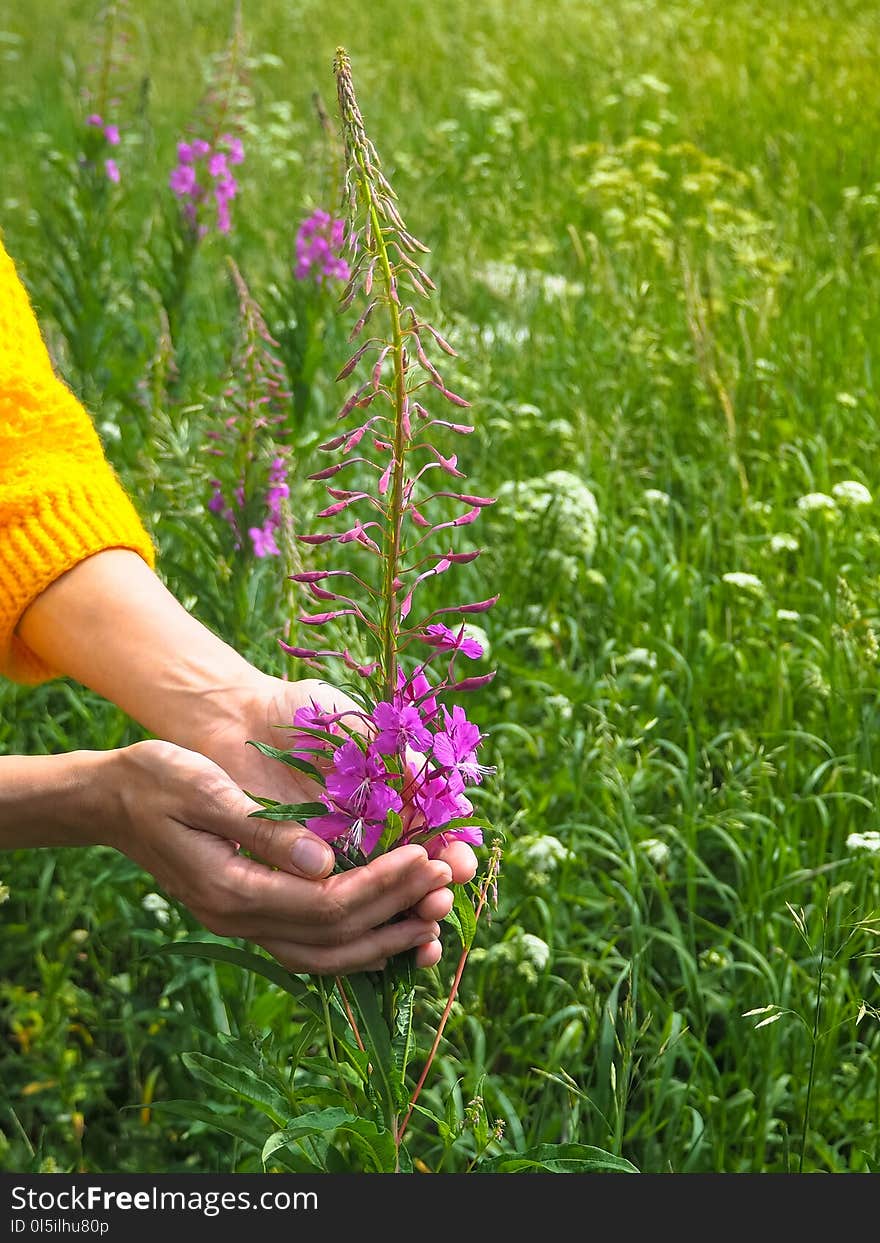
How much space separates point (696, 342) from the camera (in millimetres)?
3227

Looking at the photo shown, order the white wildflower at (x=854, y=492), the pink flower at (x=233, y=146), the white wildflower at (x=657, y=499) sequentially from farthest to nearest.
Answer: the pink flower at (x=233, y=146), the white wildflower at (x=657, y=499), the white wildflower at (x=854, y=492)

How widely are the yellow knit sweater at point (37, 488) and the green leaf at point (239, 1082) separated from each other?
0.72m

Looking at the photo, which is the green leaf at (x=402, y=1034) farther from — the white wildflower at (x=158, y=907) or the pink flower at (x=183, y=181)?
the pink flower at (x=183, y=181)

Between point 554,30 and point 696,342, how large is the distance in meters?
5.48

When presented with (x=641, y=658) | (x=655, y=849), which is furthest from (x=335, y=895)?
(x=641, y=658)

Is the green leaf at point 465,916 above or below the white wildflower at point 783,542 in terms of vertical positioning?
above

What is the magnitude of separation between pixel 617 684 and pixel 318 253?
140 centimetres

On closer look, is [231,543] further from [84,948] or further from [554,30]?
[554,30]

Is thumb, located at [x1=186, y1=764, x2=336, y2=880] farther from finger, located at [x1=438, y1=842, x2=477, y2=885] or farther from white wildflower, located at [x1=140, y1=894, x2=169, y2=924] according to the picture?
white wildflower, located at [x1=140, y1=894, x2=169, y2=924]

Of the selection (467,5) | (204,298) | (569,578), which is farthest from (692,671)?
(467,5)

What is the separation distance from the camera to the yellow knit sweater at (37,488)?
1.70 m

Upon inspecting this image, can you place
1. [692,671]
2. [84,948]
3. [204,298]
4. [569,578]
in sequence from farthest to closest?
[204,298]
[569,578]
[692,671]
[84,948]

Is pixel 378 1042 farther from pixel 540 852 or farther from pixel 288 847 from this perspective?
pixel 540 852

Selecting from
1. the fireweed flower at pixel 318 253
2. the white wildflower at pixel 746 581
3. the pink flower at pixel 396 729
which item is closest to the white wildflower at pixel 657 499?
the white wildflower at pixel 746 581
